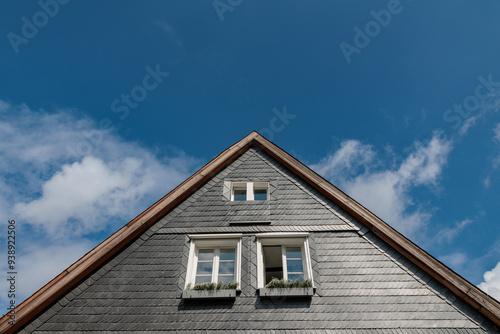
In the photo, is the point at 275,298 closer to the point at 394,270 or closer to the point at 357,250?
the point at 357,250

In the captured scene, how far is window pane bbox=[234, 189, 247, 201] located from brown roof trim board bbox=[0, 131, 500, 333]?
0.99m

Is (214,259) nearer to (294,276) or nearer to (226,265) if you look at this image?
(226,265)

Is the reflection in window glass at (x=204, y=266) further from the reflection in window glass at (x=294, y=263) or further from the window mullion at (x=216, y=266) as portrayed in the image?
the reflection in window glass at (x=294, y=263)

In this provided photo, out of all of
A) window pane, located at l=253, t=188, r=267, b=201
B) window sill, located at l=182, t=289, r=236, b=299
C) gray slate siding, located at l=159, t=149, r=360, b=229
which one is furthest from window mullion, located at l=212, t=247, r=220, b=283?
window pane, located at l=253, t=188, r=267, b=201

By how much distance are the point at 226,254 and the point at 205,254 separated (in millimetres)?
597

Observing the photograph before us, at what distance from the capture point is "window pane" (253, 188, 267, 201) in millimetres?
10198

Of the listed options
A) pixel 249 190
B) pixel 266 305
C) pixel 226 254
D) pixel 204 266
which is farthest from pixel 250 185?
pixel 266 305

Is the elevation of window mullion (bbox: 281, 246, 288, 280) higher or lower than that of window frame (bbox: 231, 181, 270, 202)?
lower

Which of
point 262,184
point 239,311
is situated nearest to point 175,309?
point 239,311

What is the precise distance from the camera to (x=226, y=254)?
864 centimetres

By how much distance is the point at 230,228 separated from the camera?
8914 mm

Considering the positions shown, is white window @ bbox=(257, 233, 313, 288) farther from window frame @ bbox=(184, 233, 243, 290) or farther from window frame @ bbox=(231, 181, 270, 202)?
window frame @ bbox=(231, 181, 270, 202)

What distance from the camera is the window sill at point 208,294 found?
7.32m

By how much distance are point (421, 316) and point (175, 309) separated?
575 cm
